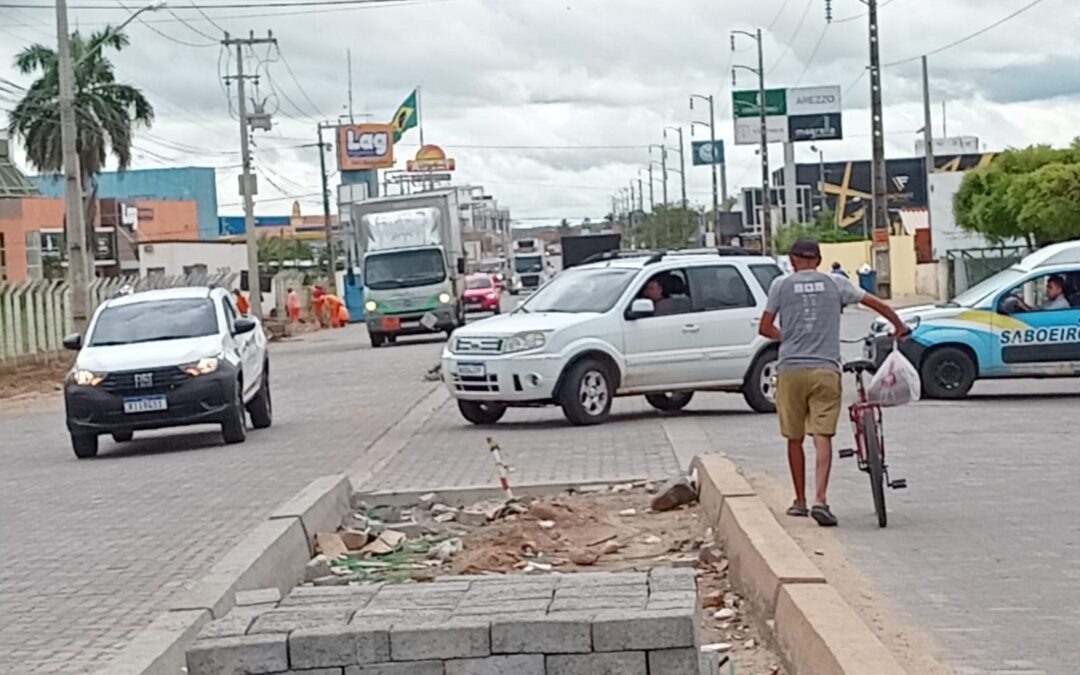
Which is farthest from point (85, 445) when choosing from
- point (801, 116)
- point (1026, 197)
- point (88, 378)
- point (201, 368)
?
point (801, 116)

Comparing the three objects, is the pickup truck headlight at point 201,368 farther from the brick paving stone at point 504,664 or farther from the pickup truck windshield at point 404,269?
the pickup truck windshield at point 404,269

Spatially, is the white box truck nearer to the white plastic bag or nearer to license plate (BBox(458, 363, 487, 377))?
license plate (BBox(458, 363, 487, 377))

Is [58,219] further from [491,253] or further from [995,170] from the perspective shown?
[491,253]

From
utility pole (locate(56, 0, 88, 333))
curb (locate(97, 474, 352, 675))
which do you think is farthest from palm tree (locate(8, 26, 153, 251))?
curb (locate(97, 474, 352, 675))

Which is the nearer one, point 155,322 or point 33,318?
point 155,322

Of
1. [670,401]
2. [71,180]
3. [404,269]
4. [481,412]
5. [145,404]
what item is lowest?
[670,401]

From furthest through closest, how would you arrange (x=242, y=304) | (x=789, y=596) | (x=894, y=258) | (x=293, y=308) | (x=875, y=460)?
(x=894, y=258) < (x=293, y=308) < (x=242, y=304) < (x=875, y=460) < (x=789, y=596)

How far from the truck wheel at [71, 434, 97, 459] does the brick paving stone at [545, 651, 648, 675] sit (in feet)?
46.3

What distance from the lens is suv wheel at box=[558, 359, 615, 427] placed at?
1895 cm

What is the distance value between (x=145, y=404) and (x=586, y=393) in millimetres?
4749

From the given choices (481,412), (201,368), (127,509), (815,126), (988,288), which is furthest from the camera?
(815,126)

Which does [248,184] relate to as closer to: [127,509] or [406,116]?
[127,509]

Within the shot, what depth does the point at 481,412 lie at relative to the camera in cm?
1997

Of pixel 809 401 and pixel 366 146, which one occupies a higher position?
pixel 366 146
